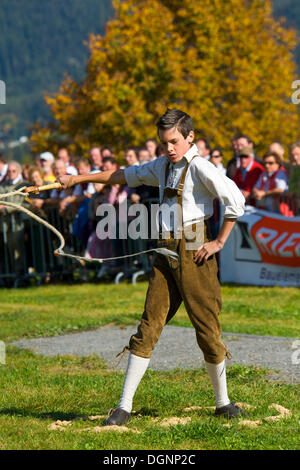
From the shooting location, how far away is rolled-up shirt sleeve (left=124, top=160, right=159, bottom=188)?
5.71 meters

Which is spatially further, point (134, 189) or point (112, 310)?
point (134, 189)

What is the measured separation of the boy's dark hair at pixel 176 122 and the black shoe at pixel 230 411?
1.80m

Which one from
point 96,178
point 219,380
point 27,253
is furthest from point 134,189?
point 219,380

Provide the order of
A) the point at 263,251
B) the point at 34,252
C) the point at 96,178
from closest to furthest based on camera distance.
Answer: the point at 96,178 < the point at 263,251 < the point at 34,252

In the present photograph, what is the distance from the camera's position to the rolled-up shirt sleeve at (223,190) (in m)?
5.29

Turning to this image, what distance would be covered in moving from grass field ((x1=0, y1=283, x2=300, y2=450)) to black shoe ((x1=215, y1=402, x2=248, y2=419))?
0.06m

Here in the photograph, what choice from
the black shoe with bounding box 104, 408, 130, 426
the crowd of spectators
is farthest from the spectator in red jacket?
the black shoe with bounding box 104, 408, 130, 426

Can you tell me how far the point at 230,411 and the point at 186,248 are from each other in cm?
112

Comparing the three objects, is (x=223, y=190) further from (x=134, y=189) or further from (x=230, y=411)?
(x=134, y=189)

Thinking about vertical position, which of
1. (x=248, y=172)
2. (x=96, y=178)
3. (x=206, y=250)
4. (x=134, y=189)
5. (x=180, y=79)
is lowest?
(x=206, y=250)

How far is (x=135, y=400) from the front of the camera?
6.27 metres

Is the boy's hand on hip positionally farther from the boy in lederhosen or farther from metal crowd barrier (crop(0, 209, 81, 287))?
metal crowd barrier (crop(0, 209, 81, 287))
